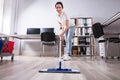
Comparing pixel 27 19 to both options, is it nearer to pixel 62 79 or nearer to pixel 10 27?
pixel 10 27

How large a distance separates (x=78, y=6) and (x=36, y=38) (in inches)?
75.1

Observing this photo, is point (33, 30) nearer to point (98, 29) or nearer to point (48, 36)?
point (48, 36)

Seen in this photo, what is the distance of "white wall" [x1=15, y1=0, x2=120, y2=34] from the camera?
5.57 meters

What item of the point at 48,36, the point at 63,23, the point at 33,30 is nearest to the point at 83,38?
the point at 48,36

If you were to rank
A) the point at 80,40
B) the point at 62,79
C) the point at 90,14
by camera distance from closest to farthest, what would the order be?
1. the point at 62,79
2. the point at 80,40
3. the point at 90,14

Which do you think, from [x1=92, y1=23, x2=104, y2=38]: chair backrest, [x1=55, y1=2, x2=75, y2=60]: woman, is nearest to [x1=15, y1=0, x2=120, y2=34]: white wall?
[x1=92, y1=23, x2=104, y2=38]: chair backrest

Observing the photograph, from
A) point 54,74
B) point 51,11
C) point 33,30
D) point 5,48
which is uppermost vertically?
point 51,11

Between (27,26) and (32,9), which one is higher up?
(32,9)

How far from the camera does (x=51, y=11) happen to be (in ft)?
18.7

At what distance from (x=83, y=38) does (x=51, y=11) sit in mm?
1545

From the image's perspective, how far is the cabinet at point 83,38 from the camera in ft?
16.9

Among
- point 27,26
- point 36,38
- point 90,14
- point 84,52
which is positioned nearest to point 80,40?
point 84,52

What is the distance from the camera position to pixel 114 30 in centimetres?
540

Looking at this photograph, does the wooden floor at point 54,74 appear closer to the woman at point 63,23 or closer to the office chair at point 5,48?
the office chair at point 5,48
